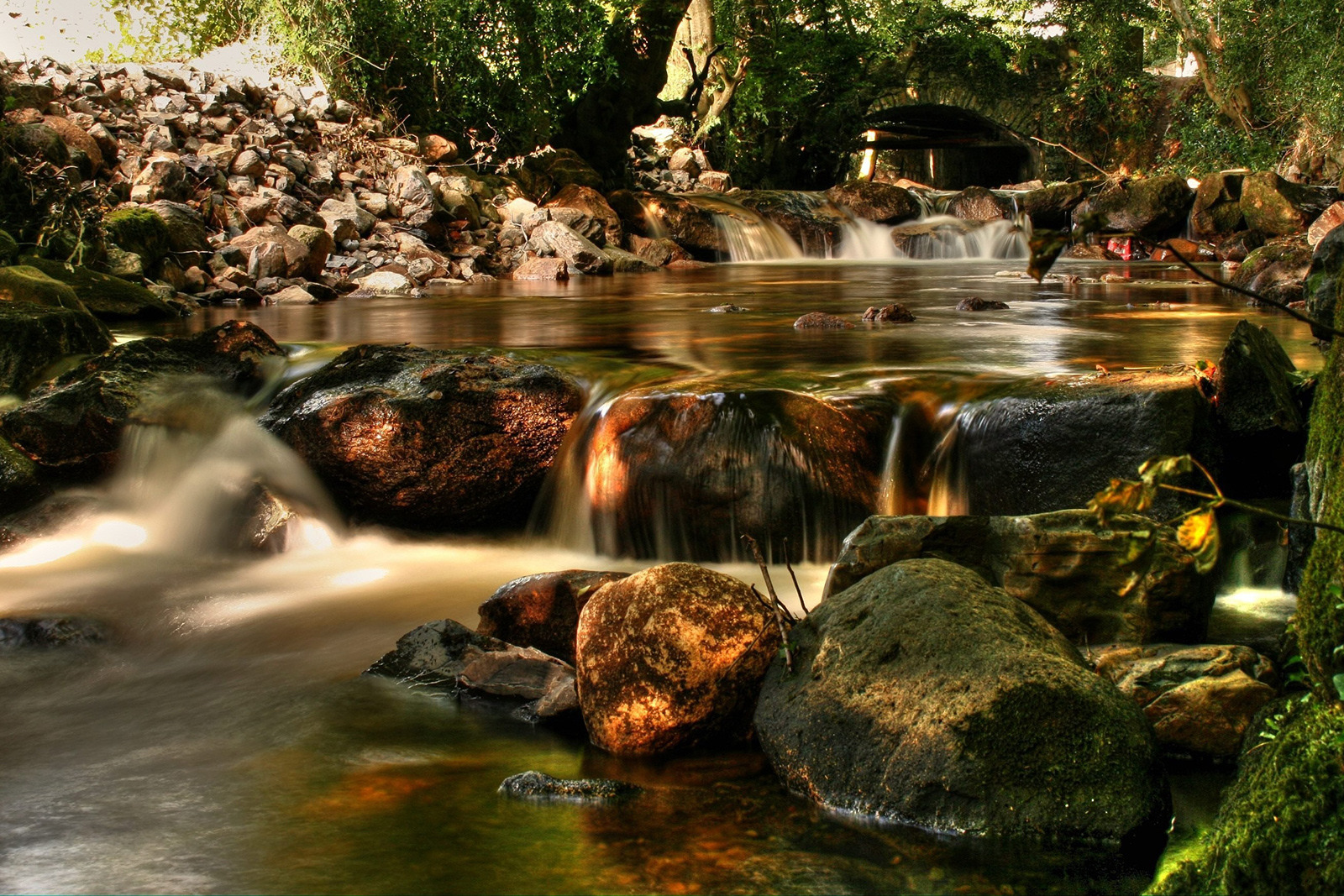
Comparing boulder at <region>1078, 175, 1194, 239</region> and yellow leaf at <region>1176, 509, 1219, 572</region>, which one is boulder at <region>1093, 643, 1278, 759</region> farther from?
boulder at <region>1078, 175, 1194, 239</region>

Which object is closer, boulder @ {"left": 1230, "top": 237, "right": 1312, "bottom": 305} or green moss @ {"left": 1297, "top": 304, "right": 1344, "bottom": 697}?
green moss @ {"left": 1297, "top": 304, "right": 1344, "bottom": 697}

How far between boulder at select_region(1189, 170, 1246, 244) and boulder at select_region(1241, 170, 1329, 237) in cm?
20

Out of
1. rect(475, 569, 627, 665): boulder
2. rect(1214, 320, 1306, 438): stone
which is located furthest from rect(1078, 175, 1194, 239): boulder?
rect(475, 569, 627, 665): boulder

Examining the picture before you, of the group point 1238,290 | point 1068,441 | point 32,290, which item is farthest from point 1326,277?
point 32,290

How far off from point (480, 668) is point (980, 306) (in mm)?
7403

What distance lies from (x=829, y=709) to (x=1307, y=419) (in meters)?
3.09

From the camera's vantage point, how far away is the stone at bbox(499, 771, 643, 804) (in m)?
2.89

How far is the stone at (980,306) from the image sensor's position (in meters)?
9.91

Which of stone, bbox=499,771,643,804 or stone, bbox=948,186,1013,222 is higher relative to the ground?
stone, bbox=948,186,1013,222

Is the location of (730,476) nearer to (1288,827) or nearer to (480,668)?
(480,668)

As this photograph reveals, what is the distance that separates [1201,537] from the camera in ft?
4.32

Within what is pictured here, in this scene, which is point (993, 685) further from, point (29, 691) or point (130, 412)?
point (130, 412)

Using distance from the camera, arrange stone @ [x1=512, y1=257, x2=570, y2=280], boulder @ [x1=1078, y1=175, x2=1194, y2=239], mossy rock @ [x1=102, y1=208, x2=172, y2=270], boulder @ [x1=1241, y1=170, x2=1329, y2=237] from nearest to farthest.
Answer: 1. mossy rock @ [x1=102, y1=208, x2=172, y2=270]
2. stone @ [x1=512, y1=257, x2=570, y2=280]
3. boulder @ [x1=1241, y1=170, x2=1329, y2=237]
4. boulder @ [x1=1078, y1=175, x2=1194, y2=239]

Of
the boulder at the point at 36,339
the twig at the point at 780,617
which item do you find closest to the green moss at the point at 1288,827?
the twig at the point at 780,617
